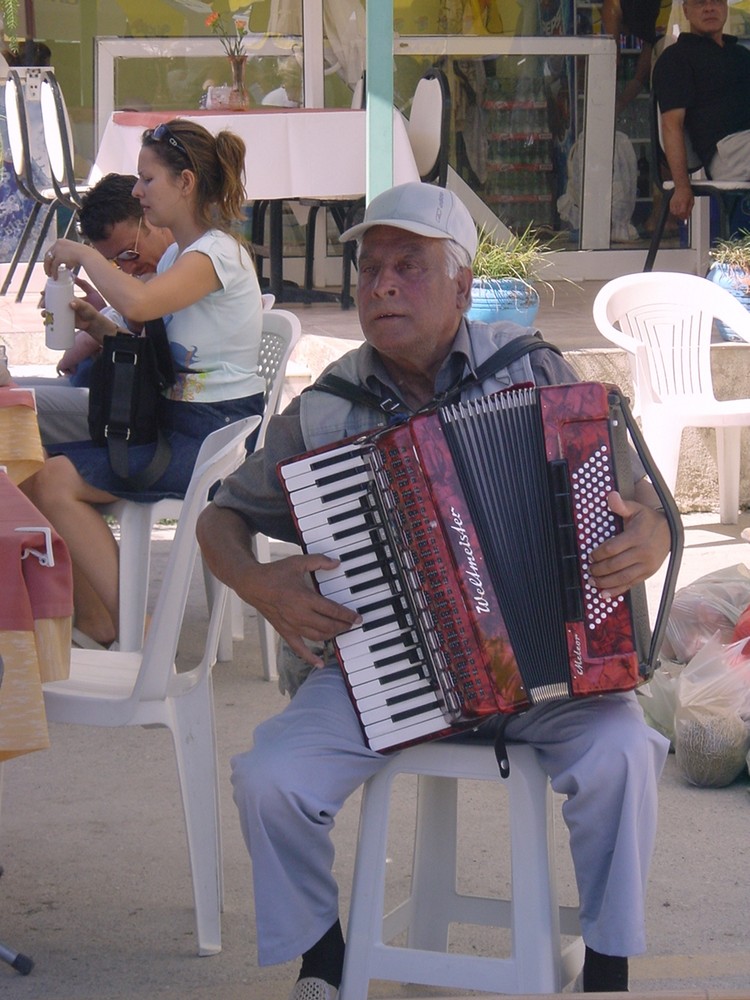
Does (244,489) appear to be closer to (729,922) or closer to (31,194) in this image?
(729,922)

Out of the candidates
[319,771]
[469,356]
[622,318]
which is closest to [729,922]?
[319,771]

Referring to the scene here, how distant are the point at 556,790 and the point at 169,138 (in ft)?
7.83

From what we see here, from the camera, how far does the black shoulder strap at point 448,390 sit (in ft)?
7.66

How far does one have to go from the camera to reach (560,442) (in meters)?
2.04

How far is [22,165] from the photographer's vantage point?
738cm

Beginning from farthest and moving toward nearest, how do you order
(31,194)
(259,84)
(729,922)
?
(259,84)
(31,194)
(729,922)

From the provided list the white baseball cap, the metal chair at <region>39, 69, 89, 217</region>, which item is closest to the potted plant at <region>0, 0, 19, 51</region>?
the metal chair at <region>39, 69, 89, 217</region>

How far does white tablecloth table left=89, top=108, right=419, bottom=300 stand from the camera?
6508 mm

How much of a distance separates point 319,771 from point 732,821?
1334mm

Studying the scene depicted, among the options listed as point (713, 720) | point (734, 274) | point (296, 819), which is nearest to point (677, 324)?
point (734, 274)

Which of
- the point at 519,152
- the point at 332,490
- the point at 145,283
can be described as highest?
the point at 519,152

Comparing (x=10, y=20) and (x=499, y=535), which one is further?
(x=10, y=20)

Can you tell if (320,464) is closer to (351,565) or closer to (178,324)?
(351,565)

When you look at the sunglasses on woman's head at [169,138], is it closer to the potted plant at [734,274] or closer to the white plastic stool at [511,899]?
the white plastic stool at [511,899]
